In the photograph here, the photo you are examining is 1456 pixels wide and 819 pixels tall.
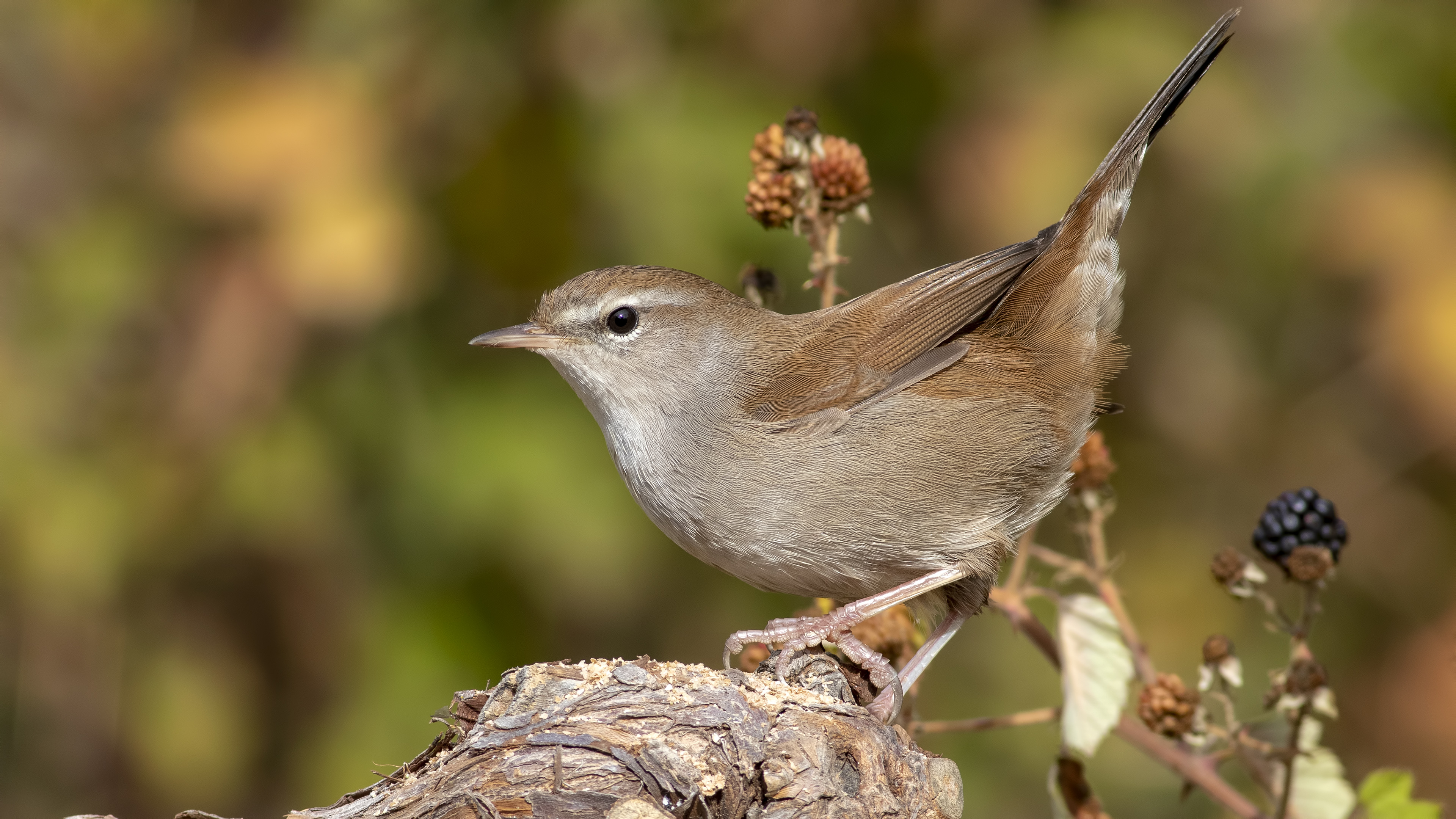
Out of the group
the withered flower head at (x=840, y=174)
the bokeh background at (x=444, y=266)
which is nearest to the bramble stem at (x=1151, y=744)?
the withered flower head at (x=840, y=174)

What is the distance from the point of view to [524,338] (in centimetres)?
386

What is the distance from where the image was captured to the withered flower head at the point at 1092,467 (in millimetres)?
3418

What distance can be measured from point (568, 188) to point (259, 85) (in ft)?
3.97

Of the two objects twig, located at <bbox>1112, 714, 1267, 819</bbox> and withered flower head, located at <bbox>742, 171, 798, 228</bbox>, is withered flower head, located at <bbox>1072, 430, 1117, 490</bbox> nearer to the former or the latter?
twig, located at <bbox>1112, 714, 1267, 819</bbox>

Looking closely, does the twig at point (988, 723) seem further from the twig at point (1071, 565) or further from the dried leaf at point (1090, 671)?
the twig at point (1071, 565)

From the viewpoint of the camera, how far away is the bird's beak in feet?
12.6

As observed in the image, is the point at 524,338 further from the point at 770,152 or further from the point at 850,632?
the point at 850,632

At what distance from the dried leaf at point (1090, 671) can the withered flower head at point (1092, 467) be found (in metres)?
0.39

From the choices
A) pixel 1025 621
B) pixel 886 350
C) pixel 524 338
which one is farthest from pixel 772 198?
pixel 1025 621

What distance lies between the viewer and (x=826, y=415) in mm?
3695

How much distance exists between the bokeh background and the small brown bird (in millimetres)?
640

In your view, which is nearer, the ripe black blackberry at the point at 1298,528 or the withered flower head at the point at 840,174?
the ripe black blackberry at the point at 1298,528

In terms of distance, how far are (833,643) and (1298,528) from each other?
115 centimetres

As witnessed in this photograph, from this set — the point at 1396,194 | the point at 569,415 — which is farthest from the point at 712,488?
the point at 1396,194
